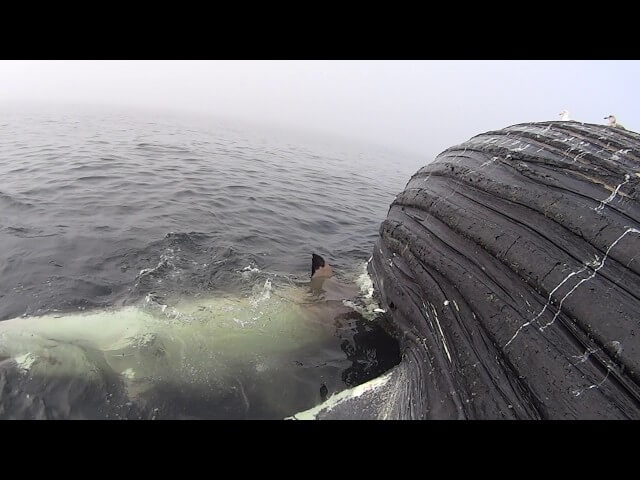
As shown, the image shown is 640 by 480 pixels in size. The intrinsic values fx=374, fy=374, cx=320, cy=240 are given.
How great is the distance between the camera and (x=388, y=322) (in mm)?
4945

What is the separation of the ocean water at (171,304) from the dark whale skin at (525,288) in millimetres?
982

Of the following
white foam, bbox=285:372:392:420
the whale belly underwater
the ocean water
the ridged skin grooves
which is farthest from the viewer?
the ocean water

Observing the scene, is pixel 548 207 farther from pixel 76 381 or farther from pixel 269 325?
pixel 76 381

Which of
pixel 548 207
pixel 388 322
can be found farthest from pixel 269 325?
pixel 548 207

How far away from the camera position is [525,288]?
10.9ft

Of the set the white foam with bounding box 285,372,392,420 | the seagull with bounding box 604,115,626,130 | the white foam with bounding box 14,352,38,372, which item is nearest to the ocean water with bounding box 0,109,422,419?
the white foam with bounding box 14,352,38,372

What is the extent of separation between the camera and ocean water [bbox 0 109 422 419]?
404 centimetres

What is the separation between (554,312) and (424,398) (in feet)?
4.44

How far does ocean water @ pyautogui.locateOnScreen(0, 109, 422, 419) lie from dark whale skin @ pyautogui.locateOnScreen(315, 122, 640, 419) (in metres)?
0.98

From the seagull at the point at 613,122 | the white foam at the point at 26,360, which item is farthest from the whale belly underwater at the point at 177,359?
the seagull at the point at 613,122

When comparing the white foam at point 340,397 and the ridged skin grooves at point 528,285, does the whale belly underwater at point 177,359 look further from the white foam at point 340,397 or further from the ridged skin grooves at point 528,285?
the ridged skin grooves at point 528,285

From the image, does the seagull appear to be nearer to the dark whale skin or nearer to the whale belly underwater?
the dark whale skin

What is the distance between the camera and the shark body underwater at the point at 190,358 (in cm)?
389

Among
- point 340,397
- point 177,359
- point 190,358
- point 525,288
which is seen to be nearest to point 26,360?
point 177,359
